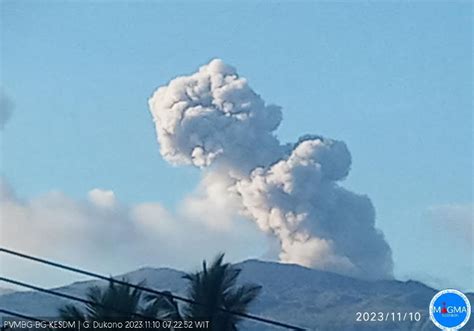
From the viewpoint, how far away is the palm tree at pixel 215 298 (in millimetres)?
33250

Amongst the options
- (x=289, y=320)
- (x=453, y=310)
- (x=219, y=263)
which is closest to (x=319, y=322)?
(x=289, y=320)

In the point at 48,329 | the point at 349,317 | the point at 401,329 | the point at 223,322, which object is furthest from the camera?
the point at 349,317

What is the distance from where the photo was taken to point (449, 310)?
2097 centimetres

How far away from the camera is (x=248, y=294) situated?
3522cm

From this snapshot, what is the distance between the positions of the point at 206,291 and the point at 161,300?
1.38 metres

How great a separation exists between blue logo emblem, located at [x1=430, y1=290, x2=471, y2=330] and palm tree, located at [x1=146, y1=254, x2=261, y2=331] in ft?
39.7

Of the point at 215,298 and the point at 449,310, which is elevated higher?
the point at 215,298

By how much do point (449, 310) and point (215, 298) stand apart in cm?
1400

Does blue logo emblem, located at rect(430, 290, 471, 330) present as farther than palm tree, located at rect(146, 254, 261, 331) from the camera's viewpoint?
No

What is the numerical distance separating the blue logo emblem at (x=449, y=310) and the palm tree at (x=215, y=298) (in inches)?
476

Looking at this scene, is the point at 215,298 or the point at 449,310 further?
the point at 215,298

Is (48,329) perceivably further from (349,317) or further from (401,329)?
(349,317)

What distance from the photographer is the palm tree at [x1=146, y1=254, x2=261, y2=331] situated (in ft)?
109

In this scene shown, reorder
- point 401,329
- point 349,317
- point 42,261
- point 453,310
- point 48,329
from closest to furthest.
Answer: point 42,261 < point 453,310 < point 48,329 < point 401,329 < point 349,317
